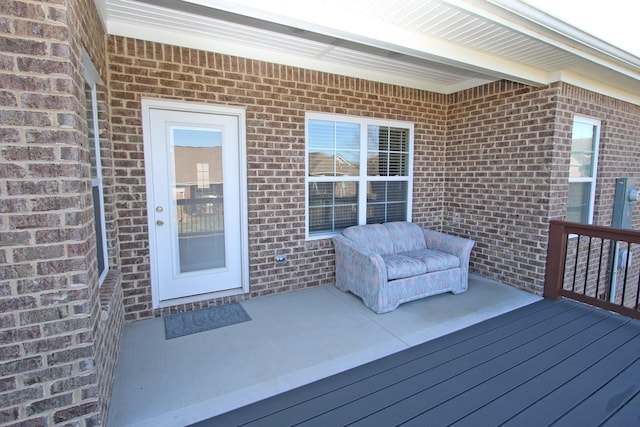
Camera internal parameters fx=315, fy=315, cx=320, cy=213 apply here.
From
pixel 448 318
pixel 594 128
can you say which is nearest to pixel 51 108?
pixel 448 318

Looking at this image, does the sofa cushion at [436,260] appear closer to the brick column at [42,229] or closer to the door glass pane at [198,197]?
the door glass pane at [198,197]

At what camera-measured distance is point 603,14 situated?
3.18 meters

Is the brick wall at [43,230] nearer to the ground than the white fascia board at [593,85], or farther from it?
nearer to the ground

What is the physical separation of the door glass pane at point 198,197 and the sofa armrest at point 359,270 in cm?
150

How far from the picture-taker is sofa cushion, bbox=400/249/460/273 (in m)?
3.78

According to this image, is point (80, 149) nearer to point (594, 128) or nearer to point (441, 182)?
point (441, 182)

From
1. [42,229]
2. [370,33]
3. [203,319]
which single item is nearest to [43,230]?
[42,229]

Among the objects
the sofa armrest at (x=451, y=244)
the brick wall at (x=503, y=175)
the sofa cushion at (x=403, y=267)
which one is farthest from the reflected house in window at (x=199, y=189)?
the brick wall at (x=503, y=175)

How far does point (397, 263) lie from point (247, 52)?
2.92 meters

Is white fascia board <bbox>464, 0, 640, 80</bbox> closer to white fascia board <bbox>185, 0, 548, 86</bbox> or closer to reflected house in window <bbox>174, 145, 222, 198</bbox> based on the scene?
white fascia board <bbox>185, 0, 548, 86</bbox>

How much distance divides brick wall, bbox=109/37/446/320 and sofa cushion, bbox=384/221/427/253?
1.92 feet

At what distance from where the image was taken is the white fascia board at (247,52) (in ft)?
9.90

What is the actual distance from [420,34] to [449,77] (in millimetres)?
1827

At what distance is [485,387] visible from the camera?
2.24m
